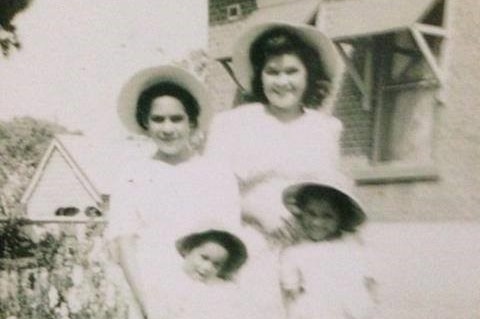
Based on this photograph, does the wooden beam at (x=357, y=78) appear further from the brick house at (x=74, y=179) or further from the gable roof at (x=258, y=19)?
the brick house at (x=74, y=179)

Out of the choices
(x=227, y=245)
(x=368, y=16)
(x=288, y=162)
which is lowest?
(x=227, y=245)

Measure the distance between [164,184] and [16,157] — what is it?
30.8 inches

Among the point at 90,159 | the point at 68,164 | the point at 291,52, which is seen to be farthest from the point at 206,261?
the point at 68,164

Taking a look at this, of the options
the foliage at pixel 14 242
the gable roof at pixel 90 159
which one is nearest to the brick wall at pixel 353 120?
the gable roof at pixel 90 159

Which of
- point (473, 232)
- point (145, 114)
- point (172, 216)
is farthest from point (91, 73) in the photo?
point (473, 232)

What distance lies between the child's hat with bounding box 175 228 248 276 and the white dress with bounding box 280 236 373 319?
11 cm

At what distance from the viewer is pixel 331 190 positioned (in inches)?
87.3

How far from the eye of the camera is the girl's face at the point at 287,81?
7.40 ft

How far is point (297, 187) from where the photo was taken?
2.23m

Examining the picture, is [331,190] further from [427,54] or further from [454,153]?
[427,54]

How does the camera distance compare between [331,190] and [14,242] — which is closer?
[331,190]

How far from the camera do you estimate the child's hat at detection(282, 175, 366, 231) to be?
2.22 m

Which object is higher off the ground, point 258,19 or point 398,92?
point 258,19

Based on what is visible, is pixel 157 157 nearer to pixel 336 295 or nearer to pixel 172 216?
pixel 172 216
